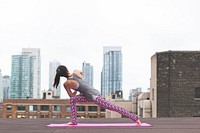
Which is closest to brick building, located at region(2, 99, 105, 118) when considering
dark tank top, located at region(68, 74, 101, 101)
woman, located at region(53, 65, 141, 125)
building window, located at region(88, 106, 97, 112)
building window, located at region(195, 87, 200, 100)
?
building window, located at region(88, 106, 97, 112)

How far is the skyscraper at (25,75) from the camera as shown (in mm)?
154500

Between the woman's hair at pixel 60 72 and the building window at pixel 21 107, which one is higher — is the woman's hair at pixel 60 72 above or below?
above

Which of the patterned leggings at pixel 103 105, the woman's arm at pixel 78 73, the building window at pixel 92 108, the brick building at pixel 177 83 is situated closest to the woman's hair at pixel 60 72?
the woman's arm at pixel 78 73

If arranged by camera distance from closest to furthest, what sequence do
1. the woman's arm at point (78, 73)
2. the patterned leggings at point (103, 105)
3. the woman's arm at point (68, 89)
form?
the woman's arm at point (68, 89) → the woman's arm at point (78, 73) → the patterned leggings at point (103, 105)

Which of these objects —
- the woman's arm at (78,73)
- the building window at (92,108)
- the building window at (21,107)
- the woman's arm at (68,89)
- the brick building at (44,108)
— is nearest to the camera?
the woman's arm at (68,89)

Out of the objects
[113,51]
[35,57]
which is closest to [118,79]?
[113,51]

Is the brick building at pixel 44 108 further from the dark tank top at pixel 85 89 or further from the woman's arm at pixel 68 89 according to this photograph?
the dark tank top at pixel 85 89

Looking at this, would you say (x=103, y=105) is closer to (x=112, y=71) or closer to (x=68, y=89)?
(x=68, y=89)

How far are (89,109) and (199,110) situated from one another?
193 feet

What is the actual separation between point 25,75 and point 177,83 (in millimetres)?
126001

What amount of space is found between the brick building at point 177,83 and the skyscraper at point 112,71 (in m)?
133

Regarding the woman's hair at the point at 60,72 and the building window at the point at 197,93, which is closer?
the woman's hair at the point at 60,72

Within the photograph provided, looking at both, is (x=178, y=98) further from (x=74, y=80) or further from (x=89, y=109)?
→ (x=89, y=109)

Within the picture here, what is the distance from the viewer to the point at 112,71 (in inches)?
6865
